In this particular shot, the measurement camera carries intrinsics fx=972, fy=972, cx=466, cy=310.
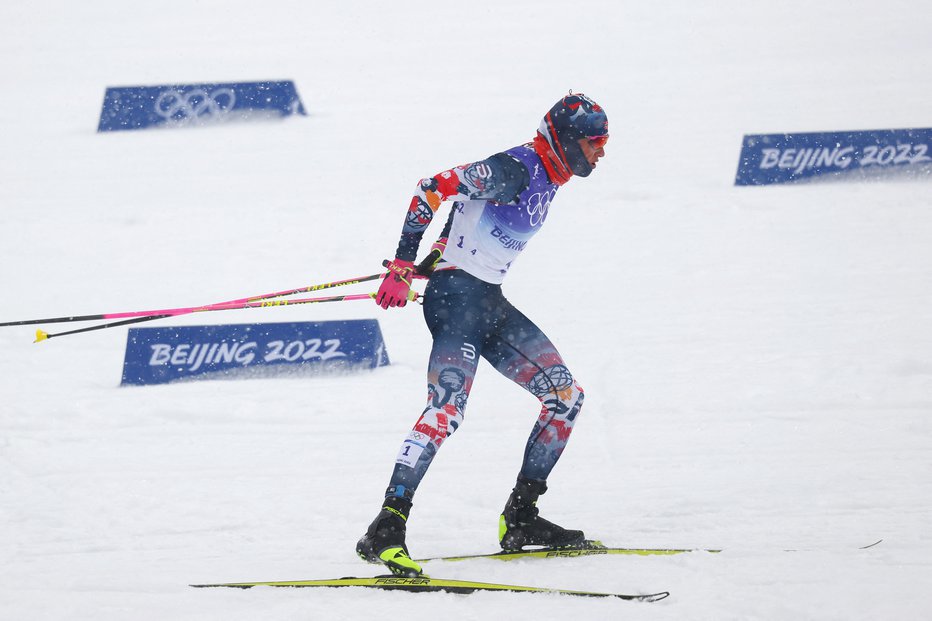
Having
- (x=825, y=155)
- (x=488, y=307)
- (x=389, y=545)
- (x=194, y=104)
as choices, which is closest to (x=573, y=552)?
(x=389, y=545)

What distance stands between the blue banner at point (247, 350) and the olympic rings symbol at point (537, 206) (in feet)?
10.4

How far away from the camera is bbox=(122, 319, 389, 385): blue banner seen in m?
7.24

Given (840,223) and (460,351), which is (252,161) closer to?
(840,223)

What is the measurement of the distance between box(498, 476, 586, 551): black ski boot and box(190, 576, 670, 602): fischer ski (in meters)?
0.51

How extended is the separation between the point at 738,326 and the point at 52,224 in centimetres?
723

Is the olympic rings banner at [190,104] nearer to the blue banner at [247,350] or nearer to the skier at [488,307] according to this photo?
the blue banner at [247,350]

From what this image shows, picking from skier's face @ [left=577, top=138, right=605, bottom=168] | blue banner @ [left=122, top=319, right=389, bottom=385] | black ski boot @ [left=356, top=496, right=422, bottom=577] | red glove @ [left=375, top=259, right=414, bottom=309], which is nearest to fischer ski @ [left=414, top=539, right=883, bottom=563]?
black ski boot @ [left=356, top=496, right=422, bottom=577]

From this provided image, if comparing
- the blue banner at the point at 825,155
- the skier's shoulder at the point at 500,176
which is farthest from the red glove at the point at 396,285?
the blue banner at the point at 825,155

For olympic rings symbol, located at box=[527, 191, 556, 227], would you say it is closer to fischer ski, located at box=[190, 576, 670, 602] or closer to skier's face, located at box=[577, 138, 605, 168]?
skier's face, located at box=[577, 138, 605, 168]

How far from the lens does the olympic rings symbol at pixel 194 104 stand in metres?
13.3

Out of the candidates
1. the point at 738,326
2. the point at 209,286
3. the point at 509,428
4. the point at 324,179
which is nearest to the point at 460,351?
the point at 509,428

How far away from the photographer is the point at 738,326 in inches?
325

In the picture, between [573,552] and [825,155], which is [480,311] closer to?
[573,552]

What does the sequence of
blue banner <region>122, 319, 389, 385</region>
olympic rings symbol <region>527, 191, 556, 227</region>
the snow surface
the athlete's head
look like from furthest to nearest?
1. blue banner <region>122, 319, 389, 385</region>
2. the snow surface
3. olympic rings symbol <region>527, 191, 556, 227</region>
4. the athlete's head
